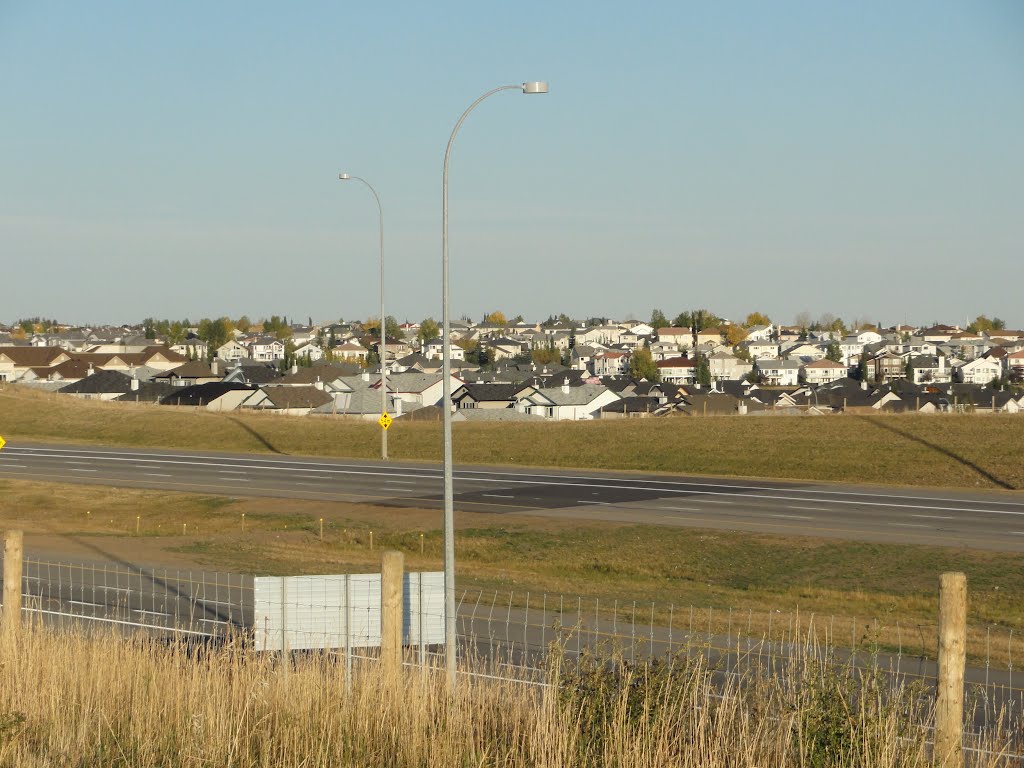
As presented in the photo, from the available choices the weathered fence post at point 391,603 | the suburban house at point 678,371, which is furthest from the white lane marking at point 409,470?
the suburban house at point 678,371

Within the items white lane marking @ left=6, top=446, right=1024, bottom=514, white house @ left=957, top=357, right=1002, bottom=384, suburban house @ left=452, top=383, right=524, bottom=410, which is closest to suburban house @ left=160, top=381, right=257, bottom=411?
suburban house @ left=452, top=383, right=524, bottom=410

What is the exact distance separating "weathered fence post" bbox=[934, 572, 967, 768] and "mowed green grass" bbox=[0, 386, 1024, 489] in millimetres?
40453

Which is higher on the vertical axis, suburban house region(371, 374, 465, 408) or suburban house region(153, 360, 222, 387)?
suburban house region(153, 360, 222, 387)

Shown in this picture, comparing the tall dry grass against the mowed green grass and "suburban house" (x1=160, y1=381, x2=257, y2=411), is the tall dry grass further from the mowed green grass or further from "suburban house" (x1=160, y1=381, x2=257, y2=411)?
"suburban house" (x1=160, y1=381, x2=257, y2=411)

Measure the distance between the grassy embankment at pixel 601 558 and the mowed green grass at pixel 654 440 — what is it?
18862 mm

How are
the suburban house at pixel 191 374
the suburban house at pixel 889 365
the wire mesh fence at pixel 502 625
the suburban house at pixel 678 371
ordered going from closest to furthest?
the wire mesh fence at pixel 502 625, the suburban house at pixel 191 374, the suburban house at pixel 889 365, the suburban house at pixel 678 371

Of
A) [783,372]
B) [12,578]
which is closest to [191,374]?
[783,372]

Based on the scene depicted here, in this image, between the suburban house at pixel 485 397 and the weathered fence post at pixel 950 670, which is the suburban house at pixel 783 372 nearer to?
the suburban house at pixel 485 397

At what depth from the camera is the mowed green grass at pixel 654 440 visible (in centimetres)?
5038

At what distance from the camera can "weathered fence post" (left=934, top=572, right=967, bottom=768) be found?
24.8ft

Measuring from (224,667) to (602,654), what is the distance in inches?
143

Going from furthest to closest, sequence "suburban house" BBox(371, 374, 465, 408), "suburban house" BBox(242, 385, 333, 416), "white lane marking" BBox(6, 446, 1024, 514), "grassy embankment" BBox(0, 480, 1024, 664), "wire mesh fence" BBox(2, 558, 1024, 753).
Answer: "suburban house" BBox(371, 374, 465, 408) → "suburban house" BBox(242, 385, 333, 416) → "white lane marking" BBox(6, 446, 1024, 514) → "grassy embankment" BBox(0, 480, 1024, 664) → "wire mesh fence" BBox(2, 558, 1024, 753)

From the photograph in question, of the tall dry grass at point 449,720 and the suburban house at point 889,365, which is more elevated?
the suburban house at point 889,365

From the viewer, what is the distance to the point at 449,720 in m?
8.96
